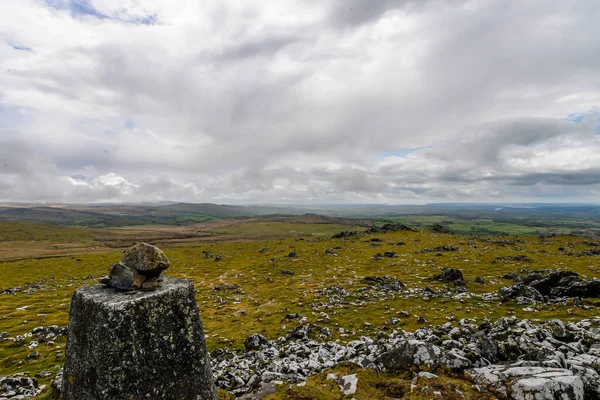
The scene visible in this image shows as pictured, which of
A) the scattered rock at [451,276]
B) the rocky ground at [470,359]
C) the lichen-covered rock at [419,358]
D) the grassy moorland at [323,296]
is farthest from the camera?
the scattered rock at [451,276]

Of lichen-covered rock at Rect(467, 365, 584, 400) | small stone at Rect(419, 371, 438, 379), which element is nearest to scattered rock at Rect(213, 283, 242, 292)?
small stone at Rect(419, 371, 438, 379)

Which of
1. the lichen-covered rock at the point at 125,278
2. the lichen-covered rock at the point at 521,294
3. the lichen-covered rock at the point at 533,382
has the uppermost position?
the lichen-covered rock at the point at 125,278

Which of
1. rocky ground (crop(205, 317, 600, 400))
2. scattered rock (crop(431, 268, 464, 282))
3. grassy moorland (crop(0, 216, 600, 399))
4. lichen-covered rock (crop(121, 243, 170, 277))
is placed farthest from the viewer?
scattered rock (crop(431, 268, 464, 282))

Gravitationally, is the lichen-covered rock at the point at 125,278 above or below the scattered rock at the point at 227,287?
above

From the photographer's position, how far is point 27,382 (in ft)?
47.4

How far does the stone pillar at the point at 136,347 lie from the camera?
7.86m

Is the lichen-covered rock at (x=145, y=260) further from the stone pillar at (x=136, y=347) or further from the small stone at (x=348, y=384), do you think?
the small stone at (x=348, y=384)

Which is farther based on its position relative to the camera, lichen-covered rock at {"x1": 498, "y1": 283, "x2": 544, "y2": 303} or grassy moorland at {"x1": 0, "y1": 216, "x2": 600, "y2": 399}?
lichen-covered rock at {"x1": 498, "y1": 283, "x2": 544, "y2": 303}

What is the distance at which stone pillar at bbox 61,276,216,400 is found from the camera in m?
7.86

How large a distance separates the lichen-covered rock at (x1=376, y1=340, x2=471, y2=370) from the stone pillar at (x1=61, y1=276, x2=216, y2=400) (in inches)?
291

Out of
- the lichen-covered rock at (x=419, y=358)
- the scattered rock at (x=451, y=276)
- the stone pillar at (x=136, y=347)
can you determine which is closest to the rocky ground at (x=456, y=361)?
the lichen-covered rock at (x=419, y=358)

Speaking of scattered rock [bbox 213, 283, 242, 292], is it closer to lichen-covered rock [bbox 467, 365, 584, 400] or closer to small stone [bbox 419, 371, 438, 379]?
small stone [bbox 419, 371, 438, 379]

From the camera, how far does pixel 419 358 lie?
11.6m

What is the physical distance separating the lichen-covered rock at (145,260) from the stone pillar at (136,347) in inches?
22.5
